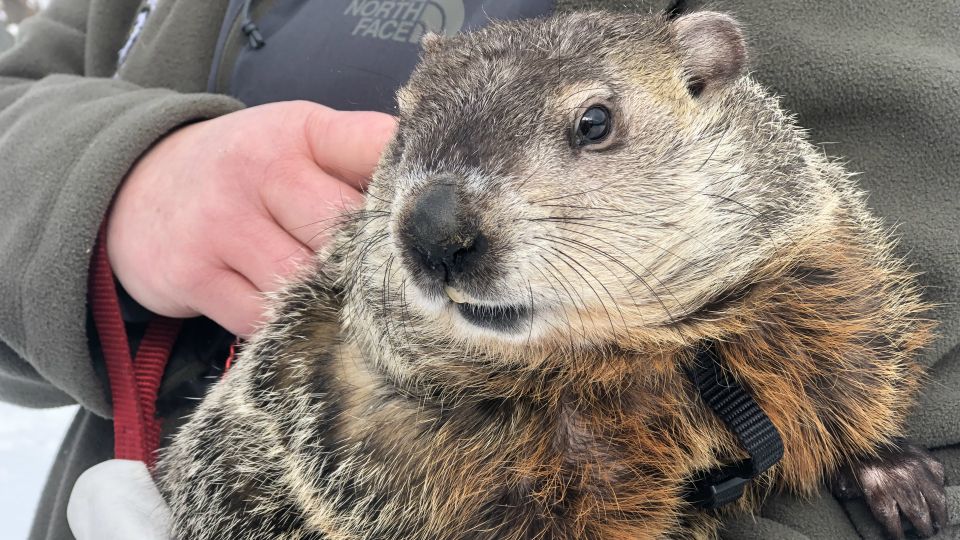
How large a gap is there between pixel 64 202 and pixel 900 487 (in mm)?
2185

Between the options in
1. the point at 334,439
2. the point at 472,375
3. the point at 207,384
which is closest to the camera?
the point at 472,375

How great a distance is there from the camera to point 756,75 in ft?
5.92

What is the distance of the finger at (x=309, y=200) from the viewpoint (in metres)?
1.84

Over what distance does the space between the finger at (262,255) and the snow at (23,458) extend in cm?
243

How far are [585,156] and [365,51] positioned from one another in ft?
3.22

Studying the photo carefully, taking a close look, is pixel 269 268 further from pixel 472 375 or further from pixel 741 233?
pixel 741 233

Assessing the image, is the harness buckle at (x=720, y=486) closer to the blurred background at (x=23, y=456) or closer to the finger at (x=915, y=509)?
the finger at (x=915, y=509)

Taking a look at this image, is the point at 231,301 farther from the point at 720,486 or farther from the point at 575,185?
the point at 720,486

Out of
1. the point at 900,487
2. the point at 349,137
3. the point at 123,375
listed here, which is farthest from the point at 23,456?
the point at 900,487

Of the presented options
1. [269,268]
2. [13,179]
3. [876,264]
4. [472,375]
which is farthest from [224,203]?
[876,264]

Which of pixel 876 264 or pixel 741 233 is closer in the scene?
pixel 741 233

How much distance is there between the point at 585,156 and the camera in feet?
4.24

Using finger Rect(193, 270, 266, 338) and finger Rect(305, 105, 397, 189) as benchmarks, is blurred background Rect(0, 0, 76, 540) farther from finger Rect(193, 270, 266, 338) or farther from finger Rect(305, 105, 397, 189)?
finger Rect(305, 105, 397, 189)

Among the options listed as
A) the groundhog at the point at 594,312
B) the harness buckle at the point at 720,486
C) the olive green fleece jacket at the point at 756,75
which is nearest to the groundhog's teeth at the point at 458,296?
the groundhog at the point at 594,312
